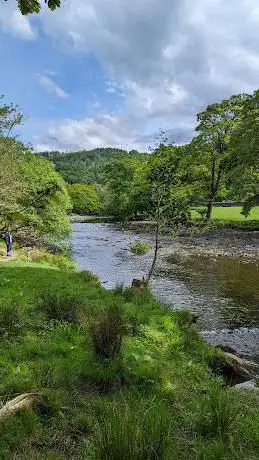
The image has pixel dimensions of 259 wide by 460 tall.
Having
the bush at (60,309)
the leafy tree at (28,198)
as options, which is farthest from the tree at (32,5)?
the leafy tree at (28,198)

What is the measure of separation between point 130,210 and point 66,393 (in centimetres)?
7521

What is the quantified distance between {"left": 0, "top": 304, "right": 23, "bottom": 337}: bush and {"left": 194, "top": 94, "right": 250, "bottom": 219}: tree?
4817cm

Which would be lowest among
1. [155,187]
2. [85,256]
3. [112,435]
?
[85,256]

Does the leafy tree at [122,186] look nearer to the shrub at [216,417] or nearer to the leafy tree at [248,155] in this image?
the leafy tree at [248,155]

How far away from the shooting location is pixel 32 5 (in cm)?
577

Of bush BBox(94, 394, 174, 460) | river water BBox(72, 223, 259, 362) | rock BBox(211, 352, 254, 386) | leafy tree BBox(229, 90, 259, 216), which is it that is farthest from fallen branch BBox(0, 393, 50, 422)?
leafy tree BBox(229, 90, 259, 216)

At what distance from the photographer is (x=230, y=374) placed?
34.3 ft

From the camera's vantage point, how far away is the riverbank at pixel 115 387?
4.84m

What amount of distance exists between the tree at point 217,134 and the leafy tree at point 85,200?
6644cm

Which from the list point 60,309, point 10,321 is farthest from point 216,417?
point 60,309

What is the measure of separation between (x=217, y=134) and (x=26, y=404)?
56991mm

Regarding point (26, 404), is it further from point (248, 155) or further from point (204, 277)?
point (248, 155)

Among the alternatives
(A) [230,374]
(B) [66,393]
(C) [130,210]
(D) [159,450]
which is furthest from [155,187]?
(C) [130,210]

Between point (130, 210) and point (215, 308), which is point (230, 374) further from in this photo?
point (130, 210)
